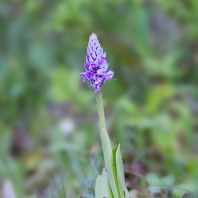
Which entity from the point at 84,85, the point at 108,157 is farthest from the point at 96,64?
the point at 84,85

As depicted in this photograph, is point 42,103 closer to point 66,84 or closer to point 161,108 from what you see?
point 66,84

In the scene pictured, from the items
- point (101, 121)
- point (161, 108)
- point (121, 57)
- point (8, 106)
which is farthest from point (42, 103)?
point (101, 121)

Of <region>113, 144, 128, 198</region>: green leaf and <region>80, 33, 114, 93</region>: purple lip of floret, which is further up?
<region>80, 33, 114, 93</region>: purple lip of floret

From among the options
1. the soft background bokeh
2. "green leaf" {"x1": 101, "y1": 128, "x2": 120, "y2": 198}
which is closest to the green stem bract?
"green leaf" {"x1": 101, "y1": 128, "x2": 120, "y2": 198}

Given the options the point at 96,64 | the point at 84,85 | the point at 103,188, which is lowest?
the point at 103,188

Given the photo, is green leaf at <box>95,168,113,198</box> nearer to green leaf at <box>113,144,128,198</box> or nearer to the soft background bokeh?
green leaf at <box>113,144,128,198</box>

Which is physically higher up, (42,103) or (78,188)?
(42,103)

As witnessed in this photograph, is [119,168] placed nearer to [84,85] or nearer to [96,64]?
[96,64]

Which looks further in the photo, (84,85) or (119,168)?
(84,85)
